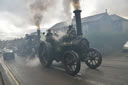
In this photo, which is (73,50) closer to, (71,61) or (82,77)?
(71,61)

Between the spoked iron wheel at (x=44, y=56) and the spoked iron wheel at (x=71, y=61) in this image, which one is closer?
the spoked iron wheel at (x=71, y=61)

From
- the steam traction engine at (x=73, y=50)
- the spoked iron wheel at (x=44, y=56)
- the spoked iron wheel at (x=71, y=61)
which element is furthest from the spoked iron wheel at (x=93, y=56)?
the spoked iron wheel at (x=44, y=56)

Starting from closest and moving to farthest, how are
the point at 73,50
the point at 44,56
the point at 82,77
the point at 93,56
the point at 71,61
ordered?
the point at 82,77, the point at 71,61, the point at 73,50, the point at 93,56, the point at 44,56

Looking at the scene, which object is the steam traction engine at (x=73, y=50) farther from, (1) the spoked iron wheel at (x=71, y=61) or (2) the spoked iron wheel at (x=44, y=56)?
(2) the spoked iron wheel at (x=44, y=56)

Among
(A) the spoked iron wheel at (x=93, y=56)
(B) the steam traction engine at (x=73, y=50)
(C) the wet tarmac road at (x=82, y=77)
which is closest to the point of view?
(C) the wet tarmac road at (x=82, y=77)

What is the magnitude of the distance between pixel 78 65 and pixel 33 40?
1137 centimetres

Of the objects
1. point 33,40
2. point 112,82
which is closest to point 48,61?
point 112,82

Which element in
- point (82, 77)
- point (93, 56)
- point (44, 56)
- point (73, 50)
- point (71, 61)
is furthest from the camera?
point (44, 56)

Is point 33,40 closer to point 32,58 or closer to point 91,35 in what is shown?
point 32,58

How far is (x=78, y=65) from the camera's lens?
5695mm

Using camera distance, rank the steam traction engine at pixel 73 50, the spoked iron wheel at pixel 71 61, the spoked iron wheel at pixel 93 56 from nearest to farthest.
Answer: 1. the spoked iron wheel at pixel 71 61
2. the steam traction engine at pixel 73 50
3. the spoked iron wheel at pixel 93 56

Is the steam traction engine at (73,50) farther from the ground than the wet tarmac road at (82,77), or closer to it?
farther from the ground

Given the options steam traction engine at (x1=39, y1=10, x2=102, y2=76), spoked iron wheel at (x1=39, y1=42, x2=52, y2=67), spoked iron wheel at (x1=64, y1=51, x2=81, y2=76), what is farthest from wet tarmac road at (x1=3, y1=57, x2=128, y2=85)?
spoked iron wheel at (x1=39, y1=42, x2=52, y2=67)

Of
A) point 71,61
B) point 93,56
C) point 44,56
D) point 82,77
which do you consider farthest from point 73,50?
point 44,56
